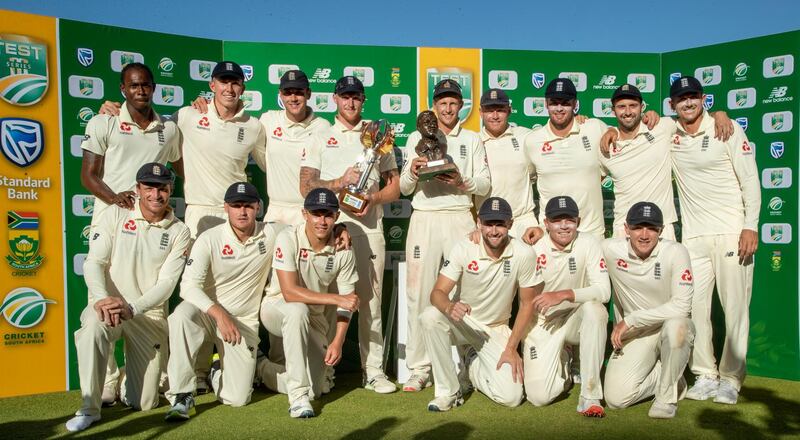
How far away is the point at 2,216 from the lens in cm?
666

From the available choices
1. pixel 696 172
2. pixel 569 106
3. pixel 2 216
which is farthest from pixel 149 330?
pixel 696 172

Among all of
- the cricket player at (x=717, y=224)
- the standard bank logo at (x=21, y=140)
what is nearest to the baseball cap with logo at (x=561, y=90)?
the cricket player at (x=717, y=224)

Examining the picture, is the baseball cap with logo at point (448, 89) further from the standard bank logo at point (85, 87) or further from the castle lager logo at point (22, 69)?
the castle lager logo at point (22, 69)

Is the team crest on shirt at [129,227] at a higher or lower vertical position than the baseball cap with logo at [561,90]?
lower

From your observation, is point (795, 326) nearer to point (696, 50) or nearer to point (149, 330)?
point (696, 50)

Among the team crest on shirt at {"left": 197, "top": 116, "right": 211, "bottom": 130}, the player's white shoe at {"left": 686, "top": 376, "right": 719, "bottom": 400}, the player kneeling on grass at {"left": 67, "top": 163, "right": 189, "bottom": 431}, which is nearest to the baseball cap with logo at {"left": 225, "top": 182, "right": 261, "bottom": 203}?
the player kneeling on grass at {"left": 67, "top": 163, "right": 189, "bottom": 431}

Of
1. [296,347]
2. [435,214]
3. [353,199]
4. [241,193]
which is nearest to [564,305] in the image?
[435,214]

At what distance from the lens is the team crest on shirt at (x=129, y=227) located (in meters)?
6.14

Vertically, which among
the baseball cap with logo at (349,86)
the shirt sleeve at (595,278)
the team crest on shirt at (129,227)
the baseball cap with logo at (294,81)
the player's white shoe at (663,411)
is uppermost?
the baseball cap with logo at (294,81)

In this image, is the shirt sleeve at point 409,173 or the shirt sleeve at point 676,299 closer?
the shirt sleeve at point 676,299

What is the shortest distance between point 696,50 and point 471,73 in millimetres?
2471

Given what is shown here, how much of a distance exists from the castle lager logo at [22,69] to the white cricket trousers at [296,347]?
115 inches

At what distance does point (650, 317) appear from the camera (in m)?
6.01

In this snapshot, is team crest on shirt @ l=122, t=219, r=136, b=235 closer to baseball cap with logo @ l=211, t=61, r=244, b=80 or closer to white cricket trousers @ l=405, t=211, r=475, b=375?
baseball cap with logo @ l=211, t=61, r=244, b=80
